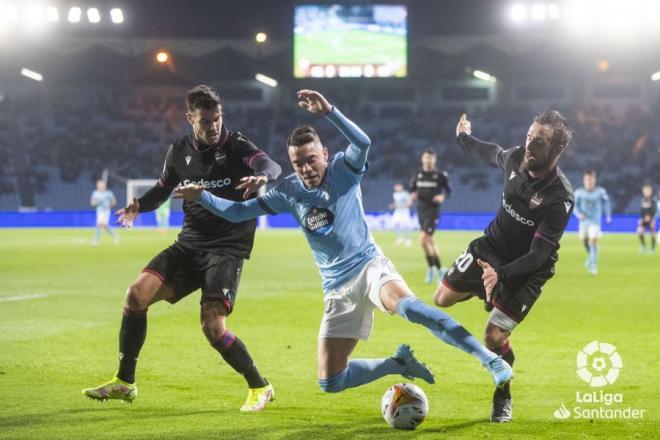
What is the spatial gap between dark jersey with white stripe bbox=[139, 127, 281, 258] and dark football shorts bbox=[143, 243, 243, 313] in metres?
0.07

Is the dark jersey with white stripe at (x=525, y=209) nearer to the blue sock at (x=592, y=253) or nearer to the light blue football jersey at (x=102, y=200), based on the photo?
→ the blue sock at (x=592, y=253)

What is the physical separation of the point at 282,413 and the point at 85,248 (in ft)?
72.1

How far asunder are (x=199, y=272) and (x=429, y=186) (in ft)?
37.9

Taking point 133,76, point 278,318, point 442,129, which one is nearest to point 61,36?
point 133,76

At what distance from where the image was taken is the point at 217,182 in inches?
283

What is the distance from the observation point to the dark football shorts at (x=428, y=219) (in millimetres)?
17625

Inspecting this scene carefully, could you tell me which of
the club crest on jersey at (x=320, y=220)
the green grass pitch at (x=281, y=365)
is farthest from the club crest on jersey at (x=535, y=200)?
the green grass pitch at (x=281, y=365)

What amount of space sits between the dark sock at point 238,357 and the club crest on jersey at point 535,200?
231 cm

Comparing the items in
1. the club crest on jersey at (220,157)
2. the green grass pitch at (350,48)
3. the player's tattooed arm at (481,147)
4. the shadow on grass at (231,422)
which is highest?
the green grass pitch at (350,48)

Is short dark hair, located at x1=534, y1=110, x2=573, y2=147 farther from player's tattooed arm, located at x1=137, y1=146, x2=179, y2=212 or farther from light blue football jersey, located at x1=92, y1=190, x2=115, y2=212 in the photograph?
Answer: light blue football jersey, located at x1=92, y1=190, x2=115, y2=212

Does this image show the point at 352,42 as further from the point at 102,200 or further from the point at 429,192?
the point at 429,192

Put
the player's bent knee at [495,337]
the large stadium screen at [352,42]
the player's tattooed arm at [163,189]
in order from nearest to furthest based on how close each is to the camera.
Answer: the player's bent knee at [495,337] < the player's tattooed arm at [163,189] < the large stadium screen at [352,42]

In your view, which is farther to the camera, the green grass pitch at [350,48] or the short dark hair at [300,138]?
the green grass pitch at [350,48]

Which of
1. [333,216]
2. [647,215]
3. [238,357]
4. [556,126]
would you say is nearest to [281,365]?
[238,357]
